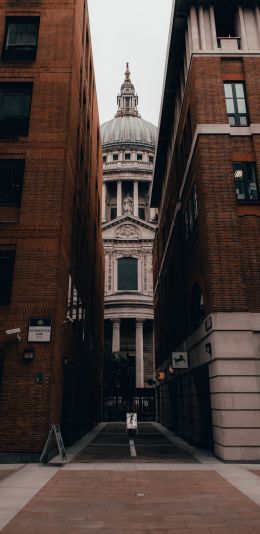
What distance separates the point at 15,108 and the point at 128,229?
44.8 meters

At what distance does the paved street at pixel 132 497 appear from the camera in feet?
23.2

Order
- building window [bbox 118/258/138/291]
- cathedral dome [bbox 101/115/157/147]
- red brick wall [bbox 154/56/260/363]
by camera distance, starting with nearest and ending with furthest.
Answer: red brick wall [bbox 154/56/260/363], building window [bbox 118/258/138/291], cathedral dome [bbox 101/115/157/147]

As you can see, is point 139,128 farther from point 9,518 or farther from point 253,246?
point 9,518

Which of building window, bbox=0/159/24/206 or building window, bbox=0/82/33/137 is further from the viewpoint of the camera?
building window, bbox=0/82/33/137

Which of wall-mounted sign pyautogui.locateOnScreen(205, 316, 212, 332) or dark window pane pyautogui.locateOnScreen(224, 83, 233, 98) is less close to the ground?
dark window pane pyautogui.locateOnScreen(224, 83, 233, 98)

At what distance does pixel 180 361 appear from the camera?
770 inches

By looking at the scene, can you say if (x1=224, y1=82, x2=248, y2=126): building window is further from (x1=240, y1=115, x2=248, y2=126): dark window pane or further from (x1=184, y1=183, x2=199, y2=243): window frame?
(x1=184, y1=183, x2=199, y2=243): window frame

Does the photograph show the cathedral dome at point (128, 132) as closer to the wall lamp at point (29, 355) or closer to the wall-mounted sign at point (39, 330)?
the wall-mounted sign at point (39, 330)

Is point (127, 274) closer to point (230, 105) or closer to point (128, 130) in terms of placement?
point (230, 105)

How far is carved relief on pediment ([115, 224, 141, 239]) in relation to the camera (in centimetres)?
6234

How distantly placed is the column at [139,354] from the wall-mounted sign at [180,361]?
33.4 metres

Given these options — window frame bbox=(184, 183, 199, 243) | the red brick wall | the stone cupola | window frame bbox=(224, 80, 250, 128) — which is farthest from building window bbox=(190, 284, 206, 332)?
the stone cupola

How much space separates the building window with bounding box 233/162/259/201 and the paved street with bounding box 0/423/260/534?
10.2m

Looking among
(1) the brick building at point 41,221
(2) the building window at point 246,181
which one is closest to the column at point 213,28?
(2) the building window at point 246,181
